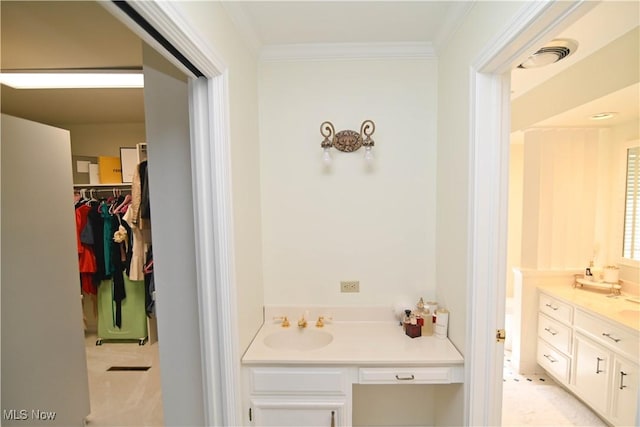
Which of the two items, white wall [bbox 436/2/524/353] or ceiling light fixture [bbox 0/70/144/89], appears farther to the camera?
ceiling light fixture [bbox 0/70/144/89]

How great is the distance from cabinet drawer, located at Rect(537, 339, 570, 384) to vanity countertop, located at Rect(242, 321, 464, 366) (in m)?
1.59

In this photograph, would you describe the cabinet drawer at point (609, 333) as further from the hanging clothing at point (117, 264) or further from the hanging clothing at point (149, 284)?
the hanging clothing at point (117, 264)

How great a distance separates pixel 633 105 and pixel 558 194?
0.85 metres

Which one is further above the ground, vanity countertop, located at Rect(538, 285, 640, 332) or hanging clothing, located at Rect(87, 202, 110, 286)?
hanging clothing, located at Rect(87, 202, 110, 286)

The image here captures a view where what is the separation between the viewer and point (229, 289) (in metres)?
1.27

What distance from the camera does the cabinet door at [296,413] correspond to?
1.49m

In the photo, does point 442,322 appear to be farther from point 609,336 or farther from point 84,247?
point 84,247

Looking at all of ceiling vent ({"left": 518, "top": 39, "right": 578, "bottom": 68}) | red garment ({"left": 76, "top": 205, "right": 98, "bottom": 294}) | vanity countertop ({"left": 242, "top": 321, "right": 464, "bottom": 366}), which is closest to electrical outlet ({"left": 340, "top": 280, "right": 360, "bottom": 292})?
vanity countertop ({"left": 242, "top": 321, "right": 464, "bottom": 366})

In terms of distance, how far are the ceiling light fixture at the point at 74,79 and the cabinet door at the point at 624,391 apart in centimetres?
378

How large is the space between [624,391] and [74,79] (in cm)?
431

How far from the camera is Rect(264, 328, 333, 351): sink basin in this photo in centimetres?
178

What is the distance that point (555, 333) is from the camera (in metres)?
2.44

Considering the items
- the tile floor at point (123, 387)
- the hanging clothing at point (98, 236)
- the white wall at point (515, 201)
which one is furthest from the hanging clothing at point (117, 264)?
the white wall at point (515, 201)

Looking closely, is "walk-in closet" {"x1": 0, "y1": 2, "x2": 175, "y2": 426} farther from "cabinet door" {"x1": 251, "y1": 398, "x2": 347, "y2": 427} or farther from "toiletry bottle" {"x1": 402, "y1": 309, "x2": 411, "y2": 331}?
"toiletry bottle" {"x1": 402, "y1": 309, "x2": 411, "y2": 331}
